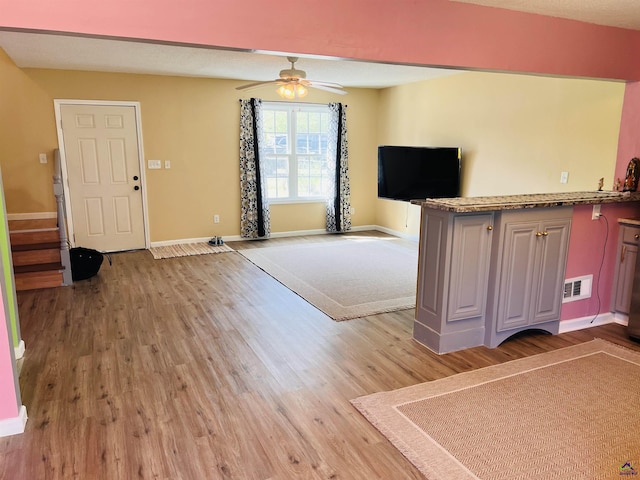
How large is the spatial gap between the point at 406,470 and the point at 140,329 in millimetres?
2539

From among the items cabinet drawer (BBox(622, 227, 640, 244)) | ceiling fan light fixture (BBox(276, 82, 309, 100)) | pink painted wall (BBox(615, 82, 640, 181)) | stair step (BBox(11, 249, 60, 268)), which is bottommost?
stair step (BBox(11, 249, 60, 268))

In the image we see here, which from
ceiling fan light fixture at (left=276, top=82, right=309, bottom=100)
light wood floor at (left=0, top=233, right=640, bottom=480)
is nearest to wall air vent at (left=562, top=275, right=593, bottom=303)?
light wood floor at (left=0, top=233, right=640, bottom=480)

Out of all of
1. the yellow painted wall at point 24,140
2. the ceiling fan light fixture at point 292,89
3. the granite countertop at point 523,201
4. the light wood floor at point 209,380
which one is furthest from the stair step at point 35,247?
the granite countertop at point 523,201

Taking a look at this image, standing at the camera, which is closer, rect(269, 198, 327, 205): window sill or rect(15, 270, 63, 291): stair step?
rect(15, 270, 63, 291): stair step

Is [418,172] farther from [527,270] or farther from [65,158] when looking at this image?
[65,158]

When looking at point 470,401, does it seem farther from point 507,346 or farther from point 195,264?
point 195,264

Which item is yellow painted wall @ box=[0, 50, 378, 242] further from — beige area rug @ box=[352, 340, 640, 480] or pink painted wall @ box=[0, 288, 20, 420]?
beige area rug @ box=[352, 340, 640, 480]

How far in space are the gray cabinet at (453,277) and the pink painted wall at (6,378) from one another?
2.61 meters

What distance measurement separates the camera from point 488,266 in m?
3.33

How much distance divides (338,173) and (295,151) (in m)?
0.81

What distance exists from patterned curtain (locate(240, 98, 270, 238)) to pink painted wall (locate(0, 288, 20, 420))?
5.02 m

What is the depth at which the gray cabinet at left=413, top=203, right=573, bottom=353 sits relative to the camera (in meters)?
3.22

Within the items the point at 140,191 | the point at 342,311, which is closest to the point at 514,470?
the point at 342,311

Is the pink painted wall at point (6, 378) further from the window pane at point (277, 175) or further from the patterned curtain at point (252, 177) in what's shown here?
the window pane at point (277, 175)
